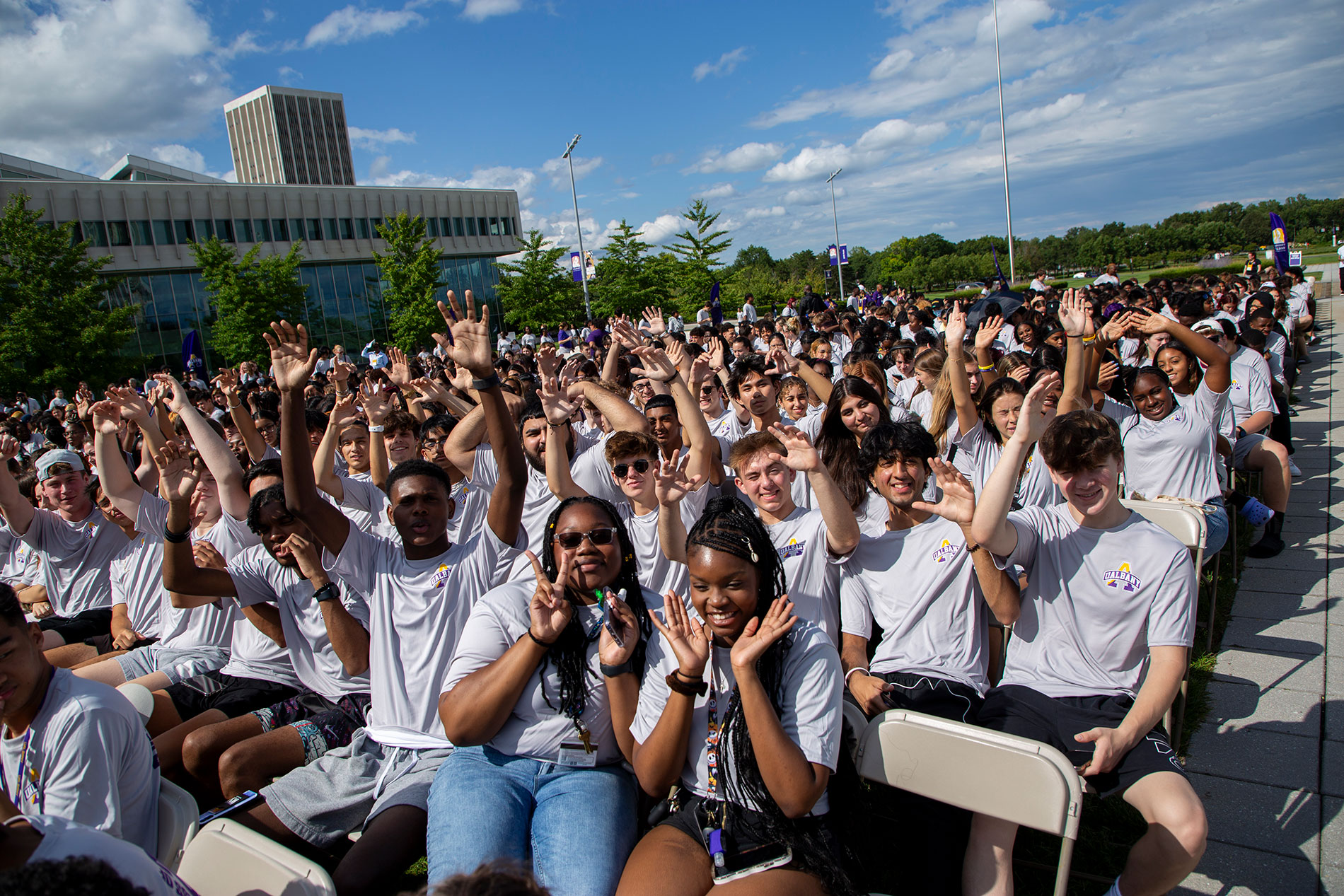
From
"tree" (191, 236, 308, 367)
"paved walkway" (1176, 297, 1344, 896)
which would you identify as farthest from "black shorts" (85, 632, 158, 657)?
"tree" (191, 236, 308, 367)

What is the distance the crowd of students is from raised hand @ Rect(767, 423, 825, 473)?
0.01m

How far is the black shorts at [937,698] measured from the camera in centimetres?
277

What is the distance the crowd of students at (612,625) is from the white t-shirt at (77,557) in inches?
0.7

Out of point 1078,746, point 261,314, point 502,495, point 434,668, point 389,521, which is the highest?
point 261,314

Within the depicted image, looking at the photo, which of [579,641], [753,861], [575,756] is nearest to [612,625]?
[579,641]

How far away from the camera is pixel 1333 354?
13.5 meters

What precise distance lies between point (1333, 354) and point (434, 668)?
→ 676 inches

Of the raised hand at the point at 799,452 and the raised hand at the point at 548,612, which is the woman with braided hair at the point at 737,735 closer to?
the raised hand at the point at 548,612

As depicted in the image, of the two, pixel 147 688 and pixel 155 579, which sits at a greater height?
pixel 155 579

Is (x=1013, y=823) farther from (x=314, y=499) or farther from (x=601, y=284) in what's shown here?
(x=601, y=284)

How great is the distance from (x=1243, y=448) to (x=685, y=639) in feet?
20.0

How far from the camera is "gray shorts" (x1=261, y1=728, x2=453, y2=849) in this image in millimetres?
2656

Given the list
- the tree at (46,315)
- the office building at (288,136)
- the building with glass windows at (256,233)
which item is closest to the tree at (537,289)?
the building with glass windows at (256,233)

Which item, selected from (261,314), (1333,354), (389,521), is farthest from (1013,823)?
(261,314)
